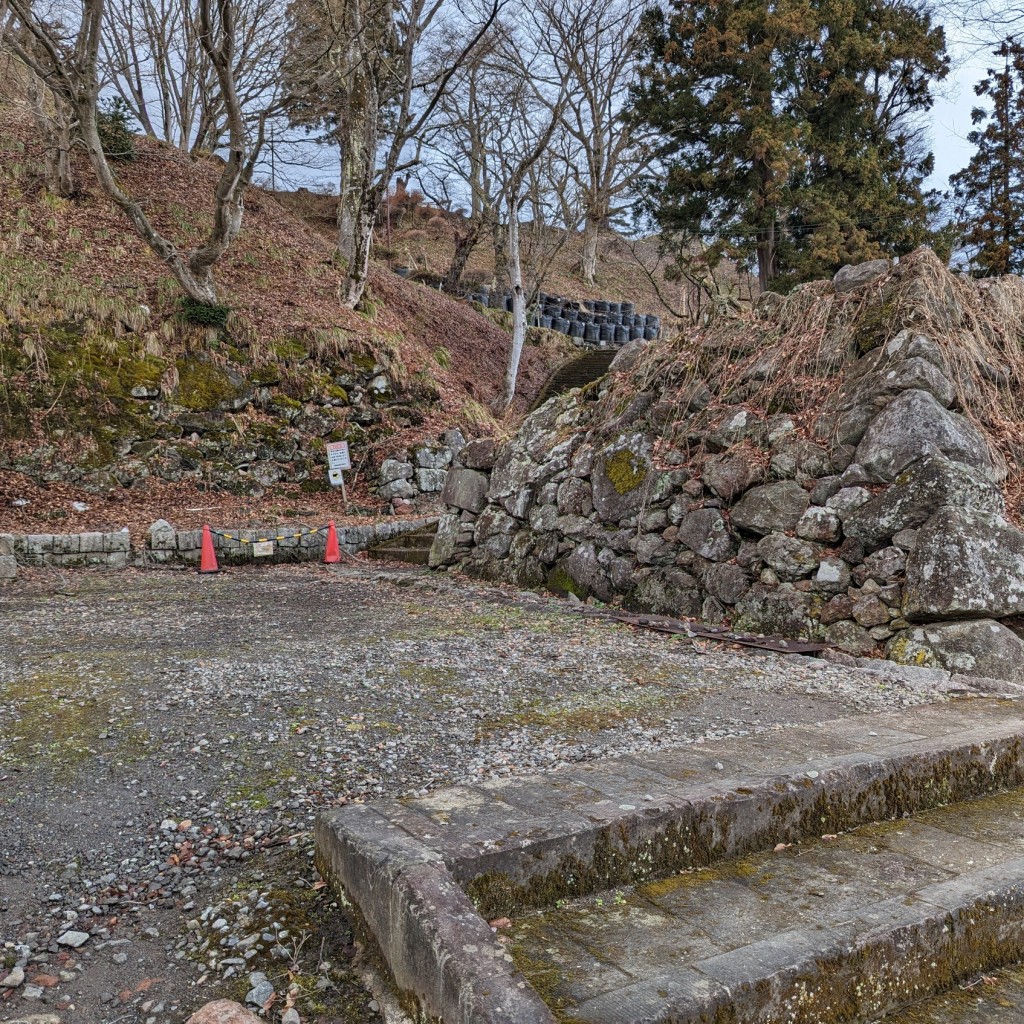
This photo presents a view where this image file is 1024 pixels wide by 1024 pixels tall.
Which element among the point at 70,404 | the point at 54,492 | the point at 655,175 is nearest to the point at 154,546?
the point at 54,492

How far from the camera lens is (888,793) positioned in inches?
112

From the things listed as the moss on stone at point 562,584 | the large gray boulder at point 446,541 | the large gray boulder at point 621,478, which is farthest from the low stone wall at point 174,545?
the large gray boulder at point 621,478

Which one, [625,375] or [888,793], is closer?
[888,793]

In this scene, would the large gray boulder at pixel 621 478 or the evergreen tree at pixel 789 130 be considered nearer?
the large gray boulder at pixel 621 478

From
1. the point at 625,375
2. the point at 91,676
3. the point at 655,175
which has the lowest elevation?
the point at 91,676

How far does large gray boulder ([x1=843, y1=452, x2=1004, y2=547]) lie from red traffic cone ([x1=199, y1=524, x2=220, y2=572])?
23.2ft

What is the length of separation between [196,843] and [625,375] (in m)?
6.64

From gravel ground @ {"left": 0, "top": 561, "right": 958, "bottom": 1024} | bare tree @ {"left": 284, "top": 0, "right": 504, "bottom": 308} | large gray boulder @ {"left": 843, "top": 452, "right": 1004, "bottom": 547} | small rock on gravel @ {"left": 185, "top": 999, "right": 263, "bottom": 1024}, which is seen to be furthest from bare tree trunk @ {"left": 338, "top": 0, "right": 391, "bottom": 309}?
small rock on gravel @ {"left": 185, "top": 999, "right": 263, "bottom": 1024}

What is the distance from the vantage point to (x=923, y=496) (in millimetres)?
5324

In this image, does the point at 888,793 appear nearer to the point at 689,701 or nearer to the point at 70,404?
the point at 689,701

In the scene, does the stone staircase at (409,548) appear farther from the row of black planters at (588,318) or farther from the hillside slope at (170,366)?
the row of black planters at (588,318)

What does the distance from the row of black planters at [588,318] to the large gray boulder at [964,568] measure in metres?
19.5

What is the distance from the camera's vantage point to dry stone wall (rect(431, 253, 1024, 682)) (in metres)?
5.10

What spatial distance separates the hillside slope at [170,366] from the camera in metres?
11.7
